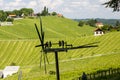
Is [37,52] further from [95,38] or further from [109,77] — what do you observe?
[109,77]

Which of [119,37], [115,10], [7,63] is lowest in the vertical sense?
[7,63]

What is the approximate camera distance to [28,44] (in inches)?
5000

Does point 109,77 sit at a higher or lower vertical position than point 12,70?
higher

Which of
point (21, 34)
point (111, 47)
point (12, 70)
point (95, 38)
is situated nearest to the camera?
point (12, 70)

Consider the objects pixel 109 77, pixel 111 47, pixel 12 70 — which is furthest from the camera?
pixel 111 47

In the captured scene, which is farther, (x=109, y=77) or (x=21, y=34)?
(x=21, y=34)

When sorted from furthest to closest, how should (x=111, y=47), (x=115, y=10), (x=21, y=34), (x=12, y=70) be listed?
(x=21, y=34) → (x=111, y=47) → (x=12, y=70) → (x=115, y=10)

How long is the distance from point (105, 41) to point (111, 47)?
11354 millimetres

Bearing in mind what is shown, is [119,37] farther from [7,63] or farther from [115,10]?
[115,10]

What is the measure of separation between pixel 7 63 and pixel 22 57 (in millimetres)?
7002

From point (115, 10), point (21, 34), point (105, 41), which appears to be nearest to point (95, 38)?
point (105, 41)

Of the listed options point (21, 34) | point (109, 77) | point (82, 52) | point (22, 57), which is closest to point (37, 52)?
point (22, 57)

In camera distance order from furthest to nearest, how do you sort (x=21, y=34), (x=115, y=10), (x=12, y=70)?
1. (x=21, y=34)
2. (x=12, y=70)
3. (x=115, y=10)

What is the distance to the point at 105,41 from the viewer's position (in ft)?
374
